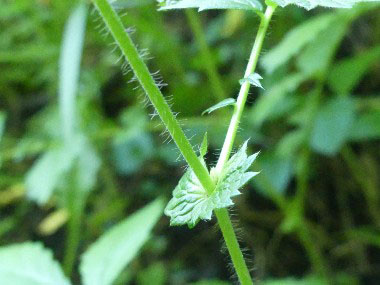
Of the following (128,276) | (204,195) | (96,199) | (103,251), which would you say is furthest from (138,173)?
(204,195)

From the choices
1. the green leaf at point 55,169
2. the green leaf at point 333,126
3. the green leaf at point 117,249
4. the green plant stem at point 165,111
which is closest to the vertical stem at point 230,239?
the green plant stem at point 165,111

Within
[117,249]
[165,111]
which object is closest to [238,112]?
[165,111]

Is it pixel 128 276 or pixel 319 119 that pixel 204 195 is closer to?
pixel 319 119

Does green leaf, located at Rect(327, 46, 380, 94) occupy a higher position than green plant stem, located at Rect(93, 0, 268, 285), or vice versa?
green plant stem, located at Rect(93, 0, 268, 285)

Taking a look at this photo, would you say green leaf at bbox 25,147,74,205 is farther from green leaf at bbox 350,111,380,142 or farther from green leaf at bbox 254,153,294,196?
green leaf at bbox 350,111,380,142

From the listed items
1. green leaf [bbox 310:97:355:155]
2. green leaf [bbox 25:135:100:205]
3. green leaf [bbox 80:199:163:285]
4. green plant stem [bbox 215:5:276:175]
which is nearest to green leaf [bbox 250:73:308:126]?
green leaf [bbox 310:97:355:155]

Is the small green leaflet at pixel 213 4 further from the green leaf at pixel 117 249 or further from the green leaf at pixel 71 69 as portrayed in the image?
the green leaf at pixel 71 69

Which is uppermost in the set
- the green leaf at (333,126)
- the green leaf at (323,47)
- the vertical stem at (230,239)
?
the vertical stem at (230,239)
